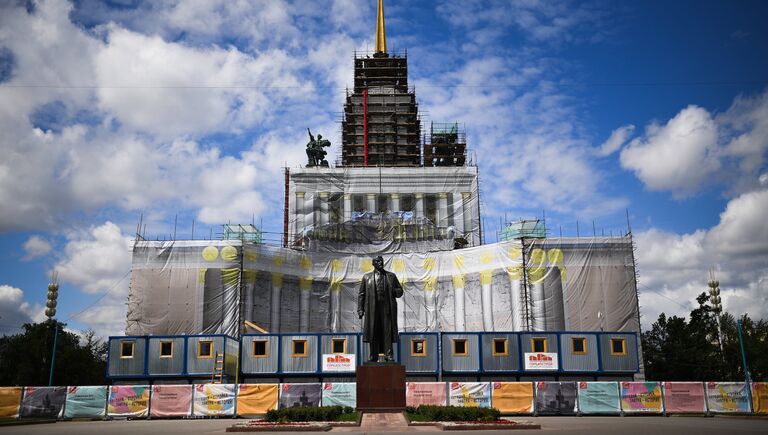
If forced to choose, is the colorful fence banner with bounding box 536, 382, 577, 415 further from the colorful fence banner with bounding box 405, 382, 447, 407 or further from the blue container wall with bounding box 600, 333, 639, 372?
the blue container wall with bounding box 600, 333, 639, 372

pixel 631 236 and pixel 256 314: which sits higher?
Result: pixel 631 236

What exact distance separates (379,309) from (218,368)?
2125 cm

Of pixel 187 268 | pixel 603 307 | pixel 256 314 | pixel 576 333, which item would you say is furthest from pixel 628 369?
pixel 187 268

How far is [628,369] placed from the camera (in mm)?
40250

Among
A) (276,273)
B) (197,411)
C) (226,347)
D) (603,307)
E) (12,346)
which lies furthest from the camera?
(12,346)

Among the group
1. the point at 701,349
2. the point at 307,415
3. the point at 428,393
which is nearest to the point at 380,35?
the point at 701,349

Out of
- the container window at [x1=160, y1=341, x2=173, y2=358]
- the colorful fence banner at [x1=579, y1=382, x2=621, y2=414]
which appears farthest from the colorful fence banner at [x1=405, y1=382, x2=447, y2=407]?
the container window at [x1=160, y1=341, x2=173, y2=358]

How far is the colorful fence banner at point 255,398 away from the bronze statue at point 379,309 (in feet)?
34.1

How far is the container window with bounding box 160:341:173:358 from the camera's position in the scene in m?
39.3

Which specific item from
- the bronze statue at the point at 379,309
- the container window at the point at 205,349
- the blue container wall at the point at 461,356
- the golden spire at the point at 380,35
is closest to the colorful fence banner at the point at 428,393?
the bronze statue at the point at 379,309

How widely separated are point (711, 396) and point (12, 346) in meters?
60.7

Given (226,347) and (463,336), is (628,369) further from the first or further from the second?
(226,347)

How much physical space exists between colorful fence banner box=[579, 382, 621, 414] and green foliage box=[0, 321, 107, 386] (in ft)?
150

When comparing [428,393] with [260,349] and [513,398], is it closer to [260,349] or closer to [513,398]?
[513,398]
